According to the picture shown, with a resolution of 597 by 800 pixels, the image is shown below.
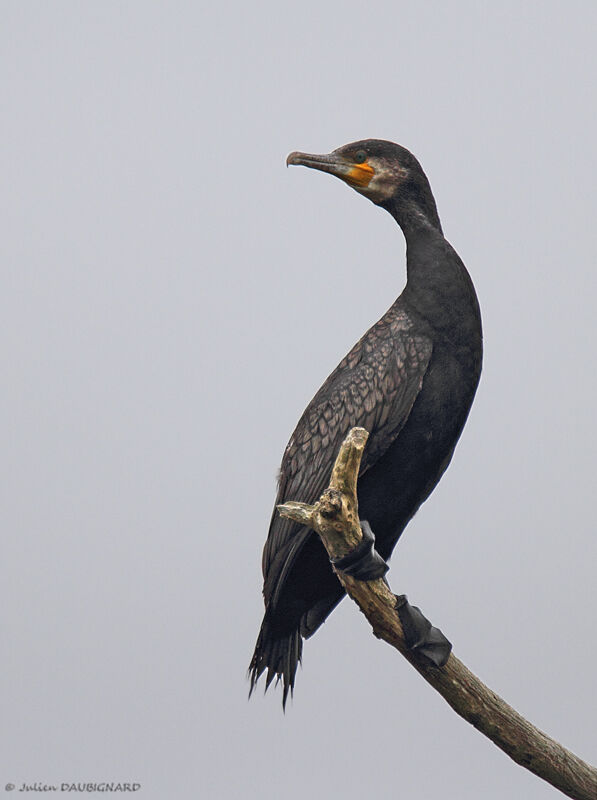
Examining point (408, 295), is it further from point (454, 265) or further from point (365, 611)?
point (365, 611)

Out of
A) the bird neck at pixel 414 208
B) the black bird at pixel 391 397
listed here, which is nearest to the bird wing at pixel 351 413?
the black bird at pixel 391 397

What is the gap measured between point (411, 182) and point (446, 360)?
673 millimetres

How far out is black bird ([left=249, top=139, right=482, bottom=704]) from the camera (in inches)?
151

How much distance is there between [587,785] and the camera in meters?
3.71

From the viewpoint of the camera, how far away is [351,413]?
3.90 m

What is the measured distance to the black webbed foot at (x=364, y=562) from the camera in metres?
3.50

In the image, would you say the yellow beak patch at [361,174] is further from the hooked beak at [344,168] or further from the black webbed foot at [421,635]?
the black webbed foot at [421,635]

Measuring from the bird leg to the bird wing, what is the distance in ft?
1.01

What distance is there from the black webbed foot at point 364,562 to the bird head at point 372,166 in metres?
1.27

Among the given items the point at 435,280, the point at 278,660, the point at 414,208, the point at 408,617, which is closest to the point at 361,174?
the point at 414,208

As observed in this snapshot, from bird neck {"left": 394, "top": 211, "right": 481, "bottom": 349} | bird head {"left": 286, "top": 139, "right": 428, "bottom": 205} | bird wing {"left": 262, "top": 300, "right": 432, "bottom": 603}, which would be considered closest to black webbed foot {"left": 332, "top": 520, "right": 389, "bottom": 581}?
bird wing {"left": 262, "top": 300, "right": 432, "bottom": 603}

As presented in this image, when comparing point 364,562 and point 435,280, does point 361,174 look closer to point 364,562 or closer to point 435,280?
point 435,280

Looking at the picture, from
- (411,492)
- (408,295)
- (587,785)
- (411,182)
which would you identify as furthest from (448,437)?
(587,785)

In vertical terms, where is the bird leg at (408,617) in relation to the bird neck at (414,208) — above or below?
below
